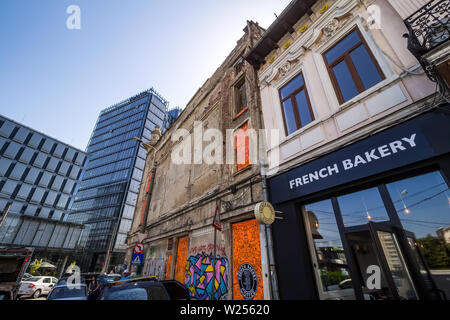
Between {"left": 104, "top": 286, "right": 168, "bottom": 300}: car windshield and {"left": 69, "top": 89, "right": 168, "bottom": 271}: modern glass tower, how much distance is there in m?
39.8

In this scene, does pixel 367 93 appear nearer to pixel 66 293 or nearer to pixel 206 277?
pixel 206 277

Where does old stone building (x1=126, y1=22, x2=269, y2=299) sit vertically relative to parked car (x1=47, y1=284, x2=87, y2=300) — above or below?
above

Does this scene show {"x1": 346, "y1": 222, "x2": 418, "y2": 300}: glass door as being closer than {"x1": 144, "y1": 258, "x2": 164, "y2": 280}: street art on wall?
Yes

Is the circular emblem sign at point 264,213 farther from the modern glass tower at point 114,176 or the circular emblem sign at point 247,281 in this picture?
the modern glass tower at point 114,176

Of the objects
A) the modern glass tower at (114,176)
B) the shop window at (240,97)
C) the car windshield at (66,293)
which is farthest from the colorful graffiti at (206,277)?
the modern glass tower at (114,176)

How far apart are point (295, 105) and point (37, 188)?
5667 centimetres

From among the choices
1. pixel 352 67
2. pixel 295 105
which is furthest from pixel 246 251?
pixel 352 67

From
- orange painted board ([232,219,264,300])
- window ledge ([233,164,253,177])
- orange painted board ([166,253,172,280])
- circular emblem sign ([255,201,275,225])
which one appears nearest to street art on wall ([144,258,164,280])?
orange painted board ([166,253,172,280])

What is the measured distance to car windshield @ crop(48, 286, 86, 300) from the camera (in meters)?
7.91

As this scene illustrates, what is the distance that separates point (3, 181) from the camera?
123ft

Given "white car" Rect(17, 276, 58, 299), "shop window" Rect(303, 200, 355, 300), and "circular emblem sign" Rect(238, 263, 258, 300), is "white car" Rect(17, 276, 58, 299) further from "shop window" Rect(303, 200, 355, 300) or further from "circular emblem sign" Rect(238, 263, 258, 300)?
"shop window" Rect(303, 200, 355, 300)

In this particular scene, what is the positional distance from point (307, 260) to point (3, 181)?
57.0 metres

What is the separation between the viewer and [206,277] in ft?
25.8

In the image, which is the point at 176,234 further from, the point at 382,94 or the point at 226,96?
the point at 382,94
